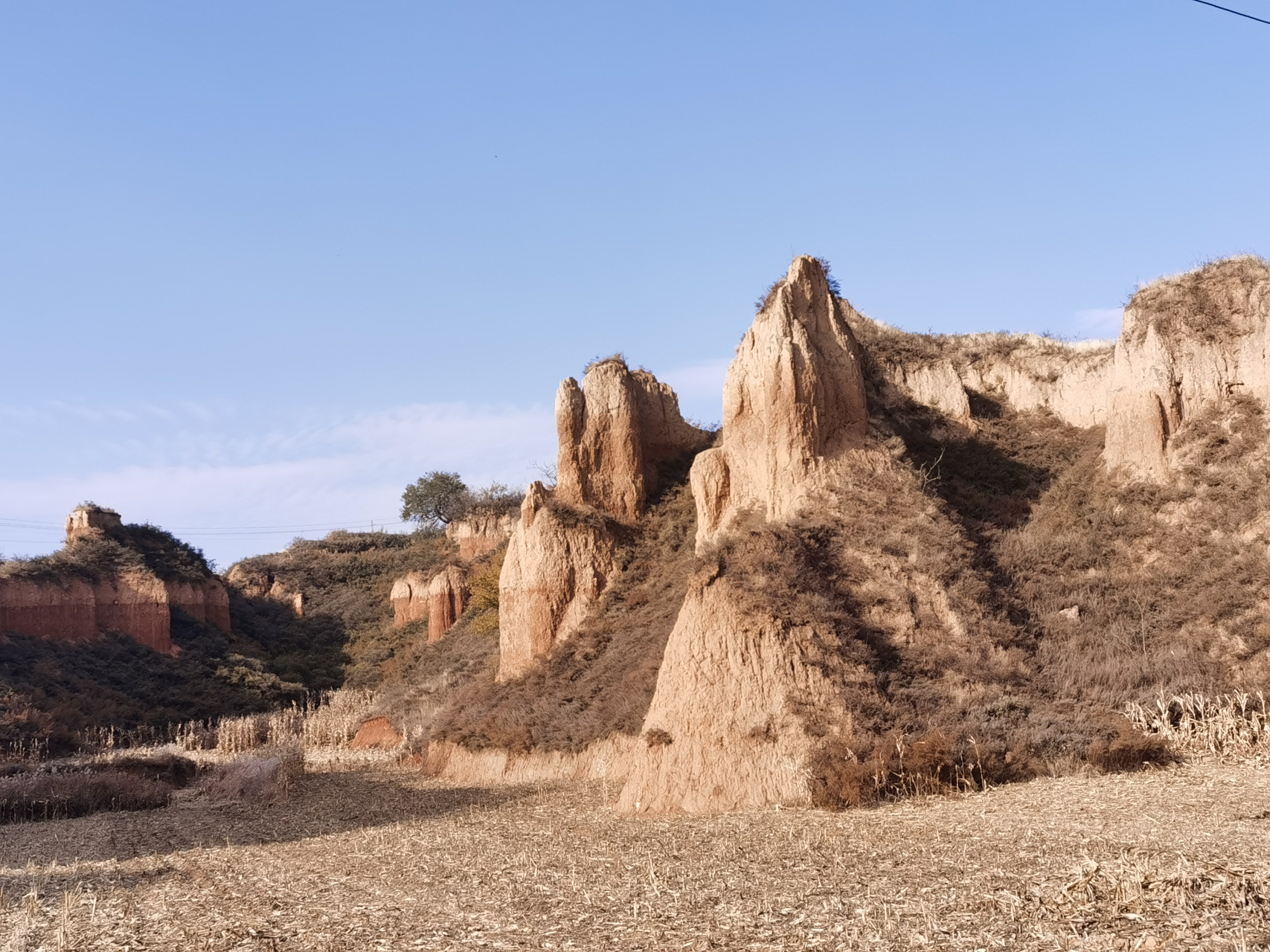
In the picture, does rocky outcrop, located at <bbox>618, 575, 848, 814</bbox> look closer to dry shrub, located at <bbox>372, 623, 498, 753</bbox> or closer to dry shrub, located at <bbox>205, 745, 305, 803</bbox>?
dry shrub, located at <bbox>205, 745, 305, 803</bbox>

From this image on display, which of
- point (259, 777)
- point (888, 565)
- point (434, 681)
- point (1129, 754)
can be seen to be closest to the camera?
point (1129, 754)

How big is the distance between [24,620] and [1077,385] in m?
45.6

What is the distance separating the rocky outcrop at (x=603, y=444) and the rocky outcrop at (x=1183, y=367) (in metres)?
12.7

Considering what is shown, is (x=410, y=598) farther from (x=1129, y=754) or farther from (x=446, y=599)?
(x=1129, y=754)

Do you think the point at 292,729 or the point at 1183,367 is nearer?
the point at 1183,367

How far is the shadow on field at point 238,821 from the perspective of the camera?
58.2 feet

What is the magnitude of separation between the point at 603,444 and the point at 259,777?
41.9ft

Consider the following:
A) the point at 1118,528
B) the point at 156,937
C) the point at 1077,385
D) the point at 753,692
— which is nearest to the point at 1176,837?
the point at 753,692

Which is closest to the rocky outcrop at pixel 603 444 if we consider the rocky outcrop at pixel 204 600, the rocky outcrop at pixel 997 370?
the rocky outcrop at pixel 997 370

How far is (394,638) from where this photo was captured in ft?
180

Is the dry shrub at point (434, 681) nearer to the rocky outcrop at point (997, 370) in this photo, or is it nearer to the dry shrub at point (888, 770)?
the rocky outcrop at point (997, 370)

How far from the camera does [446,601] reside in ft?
160

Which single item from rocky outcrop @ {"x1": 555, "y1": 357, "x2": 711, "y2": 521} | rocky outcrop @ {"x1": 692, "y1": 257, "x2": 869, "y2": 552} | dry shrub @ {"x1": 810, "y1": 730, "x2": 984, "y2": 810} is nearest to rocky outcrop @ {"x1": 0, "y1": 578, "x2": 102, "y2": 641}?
rocky outcrop @ {"x1": 555, "y1": 357, "x2": 711, "y2": 521}

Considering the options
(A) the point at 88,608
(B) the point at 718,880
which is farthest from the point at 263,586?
(B) the point at 718,880
